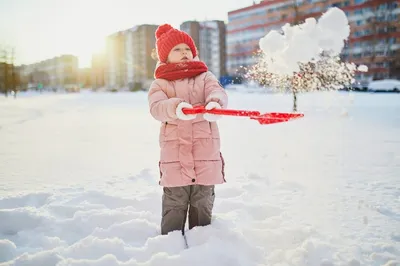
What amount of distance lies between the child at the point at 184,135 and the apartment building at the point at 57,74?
125789 mm

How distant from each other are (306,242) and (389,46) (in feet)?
183

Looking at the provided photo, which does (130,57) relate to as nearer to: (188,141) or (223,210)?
(223,210)

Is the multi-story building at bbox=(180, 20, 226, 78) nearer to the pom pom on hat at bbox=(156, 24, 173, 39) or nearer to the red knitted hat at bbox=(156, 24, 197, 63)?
the pom pom on hat at bbox=(156, 24, 173, 39)

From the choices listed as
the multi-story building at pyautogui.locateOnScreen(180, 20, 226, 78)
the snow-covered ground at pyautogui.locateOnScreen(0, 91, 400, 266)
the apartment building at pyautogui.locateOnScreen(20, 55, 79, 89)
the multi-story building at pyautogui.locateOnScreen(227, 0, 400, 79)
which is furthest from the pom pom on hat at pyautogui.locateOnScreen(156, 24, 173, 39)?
the apartment building at pyautogui.locateOnScreen(20, 55, 79, 89)

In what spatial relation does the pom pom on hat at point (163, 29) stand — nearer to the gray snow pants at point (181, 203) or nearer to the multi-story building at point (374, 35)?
the gray snow pants at point (181, 203)

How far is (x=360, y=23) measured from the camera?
52406 mm

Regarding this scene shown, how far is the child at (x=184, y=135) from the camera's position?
7.56 ft

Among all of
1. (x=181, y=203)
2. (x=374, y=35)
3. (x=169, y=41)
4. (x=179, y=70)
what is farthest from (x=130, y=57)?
(x=181, y=203)

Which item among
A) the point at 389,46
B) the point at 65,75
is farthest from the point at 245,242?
the point at 65,75

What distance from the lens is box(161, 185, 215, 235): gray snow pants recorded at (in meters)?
2.41

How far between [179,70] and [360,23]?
58632 mm

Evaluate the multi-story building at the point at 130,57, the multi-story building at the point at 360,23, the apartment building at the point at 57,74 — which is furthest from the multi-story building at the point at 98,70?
the multi-story building at the point at 360,23

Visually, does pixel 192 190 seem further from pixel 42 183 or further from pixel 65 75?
pixel 65 75

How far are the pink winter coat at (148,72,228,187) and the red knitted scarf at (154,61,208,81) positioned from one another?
0.17ft
